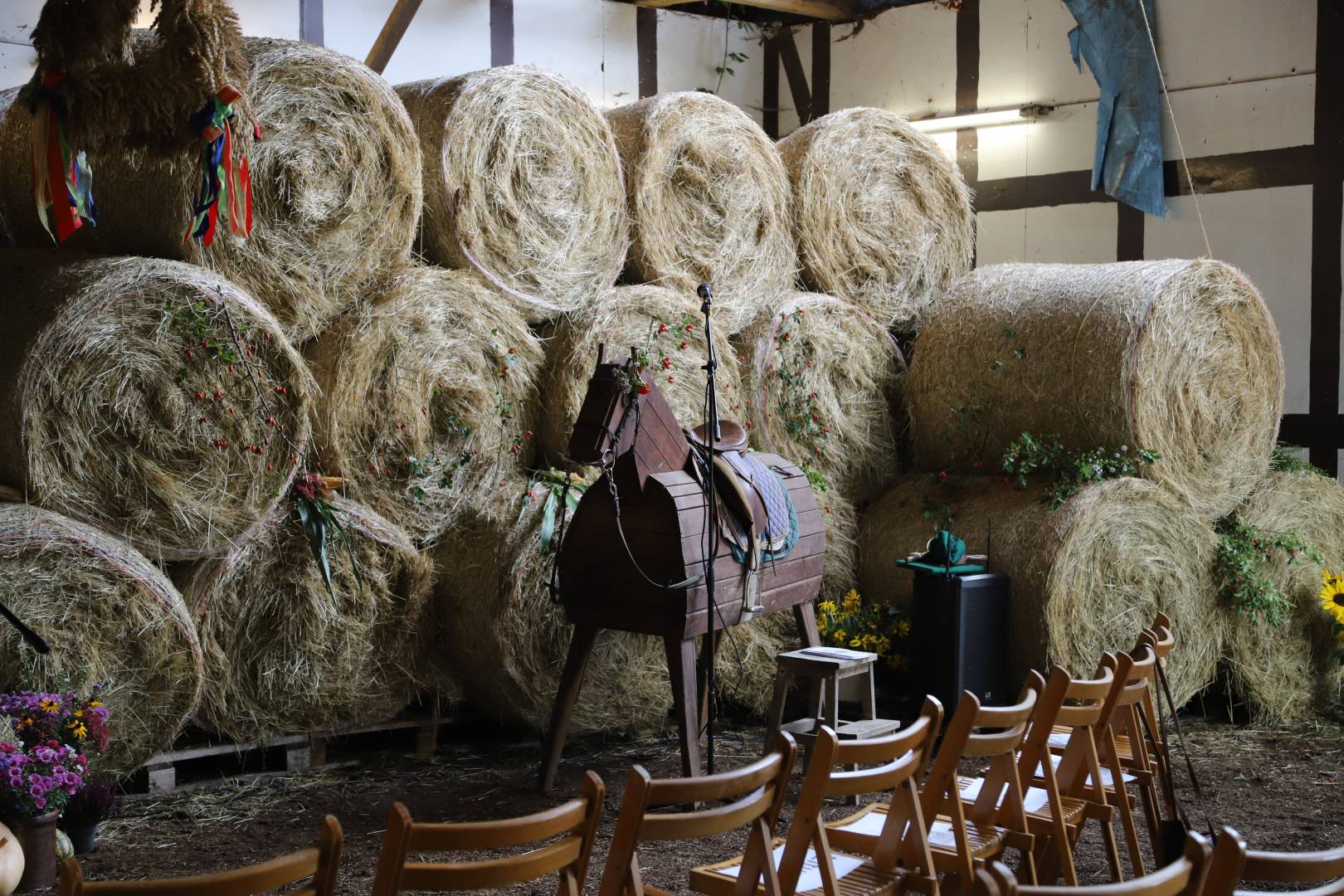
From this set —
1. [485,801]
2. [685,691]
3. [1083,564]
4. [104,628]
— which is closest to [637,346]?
[685,691]

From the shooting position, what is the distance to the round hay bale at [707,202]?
6.09 metres

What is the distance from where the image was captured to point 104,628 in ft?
14.1

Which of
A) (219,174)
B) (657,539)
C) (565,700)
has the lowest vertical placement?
(565,700)

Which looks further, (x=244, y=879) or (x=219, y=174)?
(x=219, y=174)

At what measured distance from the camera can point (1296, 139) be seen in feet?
23.2

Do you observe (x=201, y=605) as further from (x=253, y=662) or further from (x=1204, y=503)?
(x=1204, y=503)

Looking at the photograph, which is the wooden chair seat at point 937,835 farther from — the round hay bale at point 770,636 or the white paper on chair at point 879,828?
the round hay bale at point 770,636

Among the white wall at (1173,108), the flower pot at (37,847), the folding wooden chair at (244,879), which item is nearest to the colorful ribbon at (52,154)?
the flower pot at (37,847)

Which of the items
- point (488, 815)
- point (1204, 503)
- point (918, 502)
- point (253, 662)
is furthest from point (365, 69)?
point (1204, 503)

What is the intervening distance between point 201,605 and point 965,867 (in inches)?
110

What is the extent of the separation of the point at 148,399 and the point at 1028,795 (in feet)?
9.60

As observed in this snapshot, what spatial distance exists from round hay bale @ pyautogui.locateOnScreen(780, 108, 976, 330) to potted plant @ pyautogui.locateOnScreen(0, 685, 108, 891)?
4042 millimetres

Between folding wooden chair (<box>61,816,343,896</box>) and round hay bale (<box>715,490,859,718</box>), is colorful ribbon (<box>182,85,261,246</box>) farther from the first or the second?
round hay bale (<box>715,490,859,718</box>)

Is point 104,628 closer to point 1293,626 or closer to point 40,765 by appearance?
point 40,765
